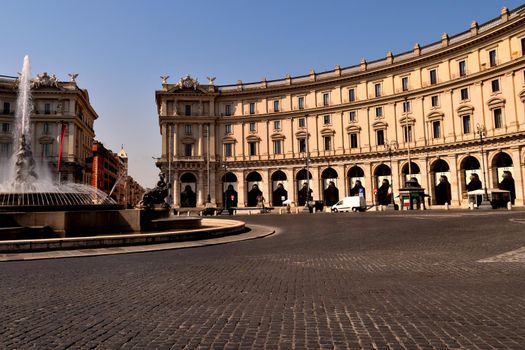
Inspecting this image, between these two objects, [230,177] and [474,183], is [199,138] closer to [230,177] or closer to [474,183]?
[230,177]

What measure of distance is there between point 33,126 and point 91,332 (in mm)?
72219

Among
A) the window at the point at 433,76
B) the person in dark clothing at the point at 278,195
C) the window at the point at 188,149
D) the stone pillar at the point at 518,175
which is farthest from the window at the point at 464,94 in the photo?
the window at the point at 188,149

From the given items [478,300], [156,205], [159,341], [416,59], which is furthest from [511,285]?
[416,59]

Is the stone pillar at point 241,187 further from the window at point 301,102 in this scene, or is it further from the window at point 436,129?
the window at point 436,129

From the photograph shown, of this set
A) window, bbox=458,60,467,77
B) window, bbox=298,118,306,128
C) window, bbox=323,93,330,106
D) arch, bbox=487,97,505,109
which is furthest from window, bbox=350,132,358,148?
arch, bbox=487,97,505,109

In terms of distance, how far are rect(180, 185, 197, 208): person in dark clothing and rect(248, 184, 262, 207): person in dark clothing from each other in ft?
31.8

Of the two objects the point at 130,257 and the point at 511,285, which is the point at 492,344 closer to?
the point at 511,285

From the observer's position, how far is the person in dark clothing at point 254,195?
217 feet

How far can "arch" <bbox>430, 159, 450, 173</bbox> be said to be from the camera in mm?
53281

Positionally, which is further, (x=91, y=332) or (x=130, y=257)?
(x=130, y=257)

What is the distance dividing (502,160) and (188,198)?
47573mm

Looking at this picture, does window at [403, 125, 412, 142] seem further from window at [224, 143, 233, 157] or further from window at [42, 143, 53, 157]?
window at [42, 143, 53, 157]

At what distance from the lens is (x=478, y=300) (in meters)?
5.98

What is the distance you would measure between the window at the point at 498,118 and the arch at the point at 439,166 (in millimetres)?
8140
